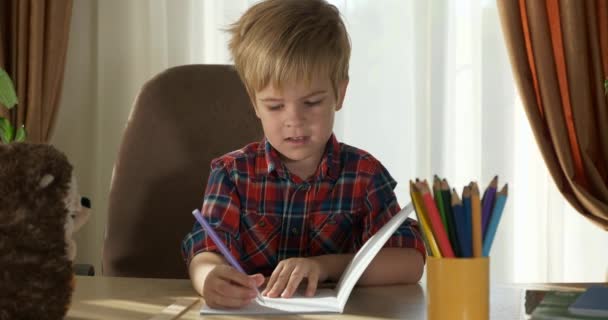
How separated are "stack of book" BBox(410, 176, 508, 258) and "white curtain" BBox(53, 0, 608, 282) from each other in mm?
2070

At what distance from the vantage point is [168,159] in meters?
1.66

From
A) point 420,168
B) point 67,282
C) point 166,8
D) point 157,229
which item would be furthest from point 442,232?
point 166,8

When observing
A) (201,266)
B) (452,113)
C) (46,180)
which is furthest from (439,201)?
(452,113)

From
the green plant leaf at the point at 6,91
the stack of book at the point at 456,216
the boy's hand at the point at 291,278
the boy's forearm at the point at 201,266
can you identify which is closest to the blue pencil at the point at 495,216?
the stack of book at the point at 456,216

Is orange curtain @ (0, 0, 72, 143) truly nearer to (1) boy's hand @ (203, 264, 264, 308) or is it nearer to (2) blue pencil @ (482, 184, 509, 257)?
(1) boy's hand @ (203, 264, 264, 308)

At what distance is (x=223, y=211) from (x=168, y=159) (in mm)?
291

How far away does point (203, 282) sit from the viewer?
114 centimetres

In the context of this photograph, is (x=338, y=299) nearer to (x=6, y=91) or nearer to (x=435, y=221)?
(x=435, y=221)

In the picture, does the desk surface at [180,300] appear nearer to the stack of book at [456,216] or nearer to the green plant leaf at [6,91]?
the stack of book at [456,216]

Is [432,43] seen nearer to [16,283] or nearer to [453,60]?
[453,60]

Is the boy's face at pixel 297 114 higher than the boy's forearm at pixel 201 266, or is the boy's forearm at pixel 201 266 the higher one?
the boy's face at pixel 297 114

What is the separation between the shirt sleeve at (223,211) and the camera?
4.59 feet

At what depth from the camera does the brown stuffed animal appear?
818 millimetres

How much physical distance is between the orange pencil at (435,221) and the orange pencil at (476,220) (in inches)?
1.0
